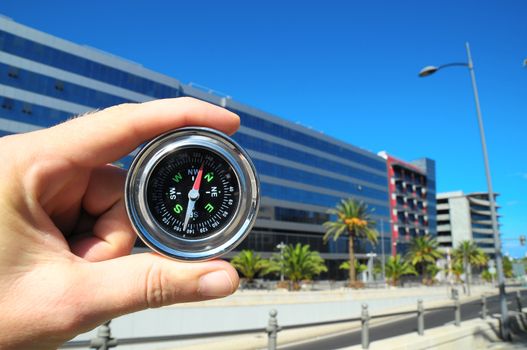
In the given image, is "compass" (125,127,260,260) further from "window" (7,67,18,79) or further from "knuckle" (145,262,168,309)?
"window" (7,67,18,79)

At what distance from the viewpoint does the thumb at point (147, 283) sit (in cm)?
168

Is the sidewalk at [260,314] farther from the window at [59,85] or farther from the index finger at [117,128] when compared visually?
the window at [59,85]

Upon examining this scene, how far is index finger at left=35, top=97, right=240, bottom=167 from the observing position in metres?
1.72

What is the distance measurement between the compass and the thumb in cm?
7

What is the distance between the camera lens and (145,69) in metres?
49.9

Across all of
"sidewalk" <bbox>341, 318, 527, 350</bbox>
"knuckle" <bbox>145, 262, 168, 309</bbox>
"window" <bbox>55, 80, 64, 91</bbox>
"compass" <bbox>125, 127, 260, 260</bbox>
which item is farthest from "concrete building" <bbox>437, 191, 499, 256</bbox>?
"knuckle" <bbox>145, 262, 168, 309</bbox>

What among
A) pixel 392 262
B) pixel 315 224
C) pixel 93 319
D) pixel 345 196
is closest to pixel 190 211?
pixel 93 319

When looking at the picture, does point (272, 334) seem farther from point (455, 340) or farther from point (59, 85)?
point (59, 85)

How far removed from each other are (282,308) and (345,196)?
50.1m

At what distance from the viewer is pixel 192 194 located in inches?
74.4

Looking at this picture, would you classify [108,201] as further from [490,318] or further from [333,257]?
[333,257]

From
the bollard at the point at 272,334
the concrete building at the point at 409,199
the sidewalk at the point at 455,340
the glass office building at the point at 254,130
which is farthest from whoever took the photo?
the concrete building at the point at 409,199

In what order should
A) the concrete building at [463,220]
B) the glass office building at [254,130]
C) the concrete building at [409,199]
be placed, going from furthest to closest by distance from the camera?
the concrete building at [463,220] → the concrete building at [409,199] → the glass office building at [254,130]

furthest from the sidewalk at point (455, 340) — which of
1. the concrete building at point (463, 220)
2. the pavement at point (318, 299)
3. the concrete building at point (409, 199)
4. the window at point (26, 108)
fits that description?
the concrete building at point (463, 220)
